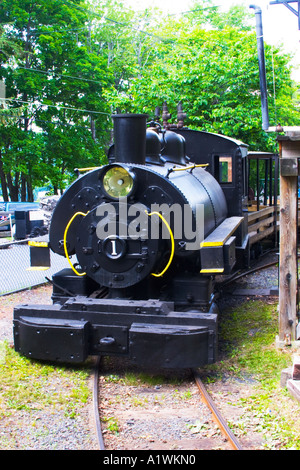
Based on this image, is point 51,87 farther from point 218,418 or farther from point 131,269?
point 218,418

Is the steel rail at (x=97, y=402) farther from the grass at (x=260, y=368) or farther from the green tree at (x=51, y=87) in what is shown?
the green tree at (x=51, y=87)

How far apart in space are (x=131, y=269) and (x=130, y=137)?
1568mm

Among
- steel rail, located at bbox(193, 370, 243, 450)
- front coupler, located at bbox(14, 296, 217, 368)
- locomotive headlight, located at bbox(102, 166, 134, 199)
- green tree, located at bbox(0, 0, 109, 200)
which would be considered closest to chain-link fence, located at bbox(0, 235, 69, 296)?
front coupler, located at bbox(14, 296, 217, 368)

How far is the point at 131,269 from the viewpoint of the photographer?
5.82m

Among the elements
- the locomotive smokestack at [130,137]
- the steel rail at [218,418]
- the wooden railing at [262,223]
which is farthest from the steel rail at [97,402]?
the wooden railing at [262,223]

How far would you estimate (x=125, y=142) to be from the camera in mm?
6066

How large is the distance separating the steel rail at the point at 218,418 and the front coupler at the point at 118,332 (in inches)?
10.6

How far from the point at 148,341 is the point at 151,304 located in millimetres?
419

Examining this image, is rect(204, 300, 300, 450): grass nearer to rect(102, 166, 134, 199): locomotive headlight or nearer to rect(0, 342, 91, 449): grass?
rect(0, 342, 91, 449): grass

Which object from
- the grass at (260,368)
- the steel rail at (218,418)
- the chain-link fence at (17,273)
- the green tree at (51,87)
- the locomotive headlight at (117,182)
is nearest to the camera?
the steel rail at (218,418)

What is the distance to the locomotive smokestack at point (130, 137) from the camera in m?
5.97

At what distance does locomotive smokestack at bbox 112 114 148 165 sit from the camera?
5.97m

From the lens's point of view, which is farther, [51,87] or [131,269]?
[51,87]

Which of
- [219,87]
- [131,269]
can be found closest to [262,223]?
[219,87]
